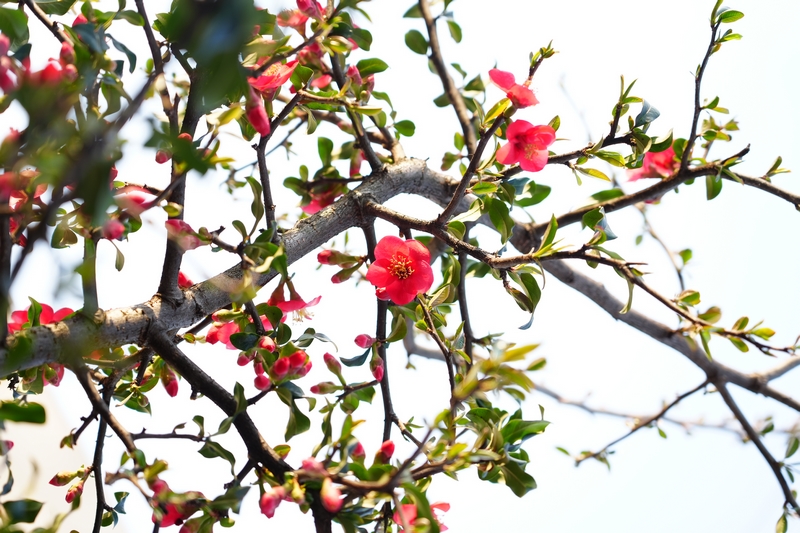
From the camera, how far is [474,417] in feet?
1.97

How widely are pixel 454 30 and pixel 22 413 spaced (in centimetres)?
81

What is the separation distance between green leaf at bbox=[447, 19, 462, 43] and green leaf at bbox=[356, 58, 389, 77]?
24 cm

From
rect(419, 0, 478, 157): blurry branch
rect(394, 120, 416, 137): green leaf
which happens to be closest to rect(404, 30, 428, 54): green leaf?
rect(419, 0, 478, 157): blurry branch

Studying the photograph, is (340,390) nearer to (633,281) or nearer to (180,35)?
(633,281)

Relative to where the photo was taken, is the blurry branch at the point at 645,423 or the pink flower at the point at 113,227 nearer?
the pink flower at the point at 113,227

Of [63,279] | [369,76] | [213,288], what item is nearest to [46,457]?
[213,288]

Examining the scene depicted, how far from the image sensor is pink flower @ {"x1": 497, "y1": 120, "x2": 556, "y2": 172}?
2.13 feet

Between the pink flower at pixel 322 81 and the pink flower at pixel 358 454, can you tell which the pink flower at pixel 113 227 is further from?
the pink flower at pixel 322 81

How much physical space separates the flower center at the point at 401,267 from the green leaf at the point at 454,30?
0.46m

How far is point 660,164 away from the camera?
35.3 inches

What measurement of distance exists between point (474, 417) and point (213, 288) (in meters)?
0.30

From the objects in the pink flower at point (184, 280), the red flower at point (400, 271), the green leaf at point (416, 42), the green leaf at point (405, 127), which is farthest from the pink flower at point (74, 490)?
the green leaf at point (416, 42)

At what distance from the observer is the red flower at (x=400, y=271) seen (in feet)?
2.15

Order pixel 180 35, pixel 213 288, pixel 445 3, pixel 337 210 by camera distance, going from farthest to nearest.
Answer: pixel 445 3
pixel 337 210
pixel 213 288
pixel 180 35
